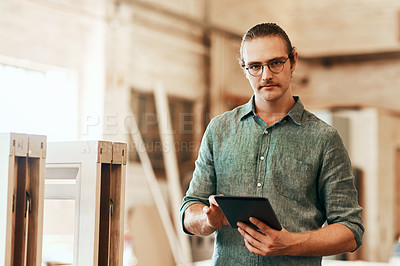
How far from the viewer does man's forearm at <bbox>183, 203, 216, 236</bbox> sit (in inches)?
64.5

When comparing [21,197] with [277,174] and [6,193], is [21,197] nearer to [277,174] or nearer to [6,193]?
[6,193]

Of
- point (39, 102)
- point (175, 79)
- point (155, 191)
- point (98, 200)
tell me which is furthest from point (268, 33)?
point (175, 79)

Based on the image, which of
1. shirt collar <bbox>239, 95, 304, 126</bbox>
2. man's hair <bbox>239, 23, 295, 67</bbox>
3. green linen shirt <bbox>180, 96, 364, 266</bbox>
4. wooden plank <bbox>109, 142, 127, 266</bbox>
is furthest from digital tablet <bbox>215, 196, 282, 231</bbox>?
wooden plank <bbox>109, 142, 127, 266</bbox>

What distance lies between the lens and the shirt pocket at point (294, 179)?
166 centimetres

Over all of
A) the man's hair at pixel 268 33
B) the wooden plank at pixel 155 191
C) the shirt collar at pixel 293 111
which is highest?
the man's hair at pixel 268 33

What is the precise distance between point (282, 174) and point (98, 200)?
2.34ft

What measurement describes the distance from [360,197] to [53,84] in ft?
11.5

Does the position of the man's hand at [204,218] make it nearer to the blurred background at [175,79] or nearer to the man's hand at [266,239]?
the man's hand at [266,239]

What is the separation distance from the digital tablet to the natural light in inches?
118

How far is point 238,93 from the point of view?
6.28 metres

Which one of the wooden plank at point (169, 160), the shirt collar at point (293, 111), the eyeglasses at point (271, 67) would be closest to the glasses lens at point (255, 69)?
the eyeglasses at point (271, 67)

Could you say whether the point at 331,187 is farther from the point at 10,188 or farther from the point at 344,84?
the point at 344,84

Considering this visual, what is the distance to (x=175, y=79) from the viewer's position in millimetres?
5605

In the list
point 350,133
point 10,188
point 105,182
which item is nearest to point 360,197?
point 350,133
